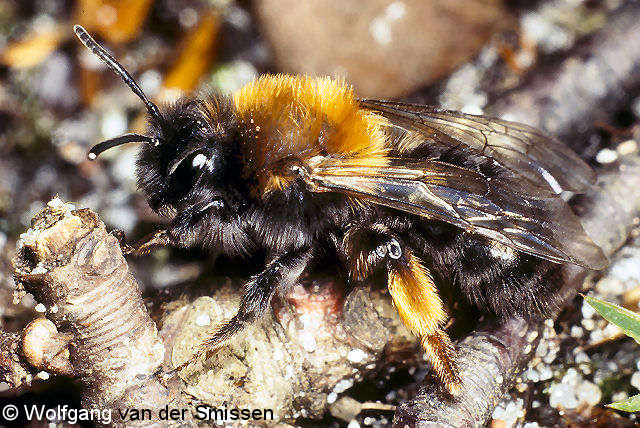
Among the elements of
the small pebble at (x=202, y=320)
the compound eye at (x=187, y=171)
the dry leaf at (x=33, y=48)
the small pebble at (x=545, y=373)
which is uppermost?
the dry leaf at (x=33, y=48)

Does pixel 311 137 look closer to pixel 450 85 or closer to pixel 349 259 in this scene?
pixel 349 259

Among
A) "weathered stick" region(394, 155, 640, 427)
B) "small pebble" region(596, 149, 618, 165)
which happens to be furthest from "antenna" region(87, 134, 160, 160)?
"small pebble" region(596, 149, 618, 165)

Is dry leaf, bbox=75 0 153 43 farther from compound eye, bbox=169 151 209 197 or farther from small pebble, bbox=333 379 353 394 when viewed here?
small pebble, bbox=333 379 353 394

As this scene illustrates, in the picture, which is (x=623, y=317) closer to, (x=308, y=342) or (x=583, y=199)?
(x=583, y=199)

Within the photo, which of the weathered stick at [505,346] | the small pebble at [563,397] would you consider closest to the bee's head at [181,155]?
the weathered stick at [505,346]

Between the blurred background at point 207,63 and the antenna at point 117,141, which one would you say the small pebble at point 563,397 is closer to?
the blurred background at point 207,63

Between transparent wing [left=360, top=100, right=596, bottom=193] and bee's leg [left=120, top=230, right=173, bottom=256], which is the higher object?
transparent wing [left=360, top=100, right=596, bottom=193]
